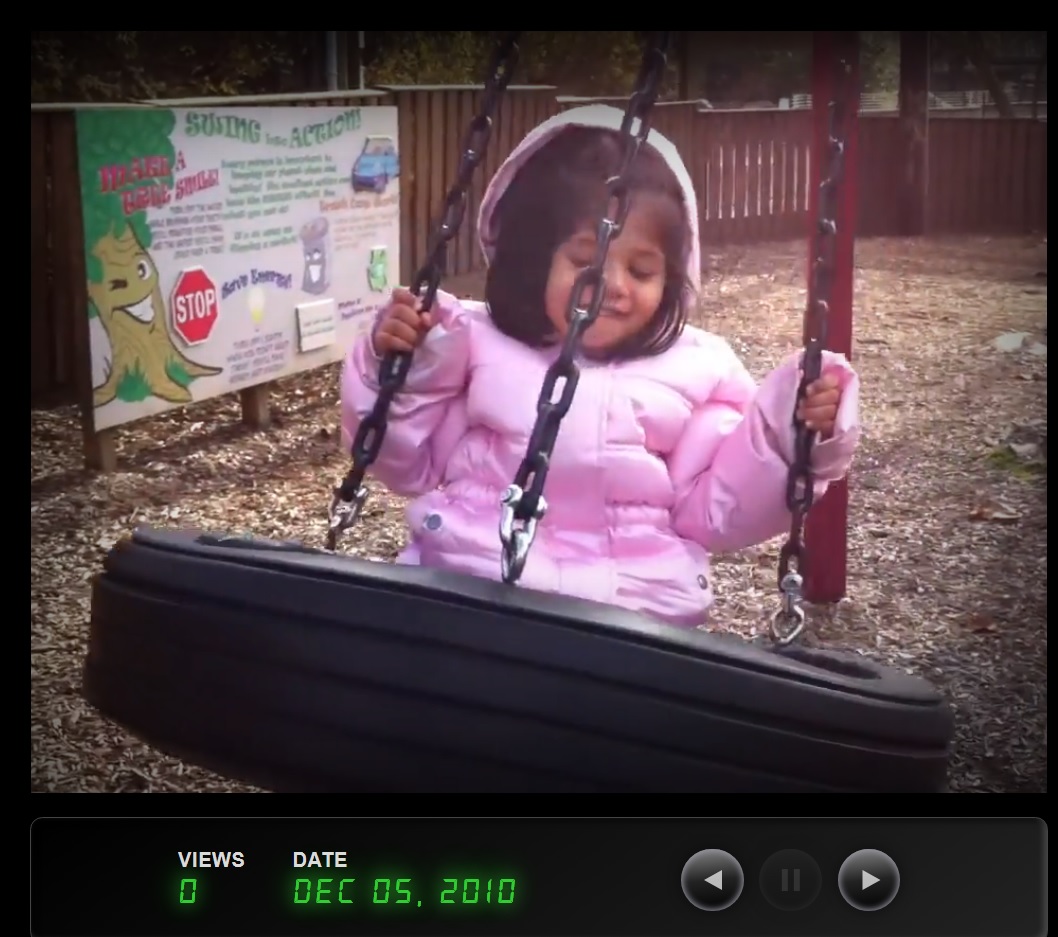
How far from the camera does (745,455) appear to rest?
100cm

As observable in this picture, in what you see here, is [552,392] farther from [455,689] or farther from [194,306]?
[194,306]

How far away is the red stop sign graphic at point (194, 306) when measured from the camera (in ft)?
4.98

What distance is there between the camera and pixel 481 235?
105cm

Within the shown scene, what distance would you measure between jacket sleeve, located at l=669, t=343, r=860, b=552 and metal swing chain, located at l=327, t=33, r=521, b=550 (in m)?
0.22

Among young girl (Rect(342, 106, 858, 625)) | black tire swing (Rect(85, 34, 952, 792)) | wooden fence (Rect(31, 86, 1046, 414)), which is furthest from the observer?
wooden fence (Rect(31, 86, 1046, 414))

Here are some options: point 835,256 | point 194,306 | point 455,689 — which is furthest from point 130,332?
point 455,689

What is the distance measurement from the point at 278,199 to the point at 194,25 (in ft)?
2.07

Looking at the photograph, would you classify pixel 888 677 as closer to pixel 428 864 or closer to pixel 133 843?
pixel 428 864

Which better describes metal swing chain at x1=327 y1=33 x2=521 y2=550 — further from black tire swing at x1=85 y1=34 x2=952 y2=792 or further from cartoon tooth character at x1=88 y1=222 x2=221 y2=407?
cartoon tooth character at x1=88 y1=222 x2=221 y2=407

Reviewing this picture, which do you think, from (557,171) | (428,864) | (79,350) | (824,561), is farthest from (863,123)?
(79,350)

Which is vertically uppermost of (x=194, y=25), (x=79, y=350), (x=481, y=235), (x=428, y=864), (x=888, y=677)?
(x=194, y=25)

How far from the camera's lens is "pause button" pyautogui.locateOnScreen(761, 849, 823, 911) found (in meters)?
0.85

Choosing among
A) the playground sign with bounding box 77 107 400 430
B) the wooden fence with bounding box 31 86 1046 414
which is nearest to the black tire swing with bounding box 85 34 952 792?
the wooden fence with bounding box 31 86 1046 414

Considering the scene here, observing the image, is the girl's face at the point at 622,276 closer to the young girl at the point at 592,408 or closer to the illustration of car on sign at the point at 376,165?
the young girl at the point at 592,408
